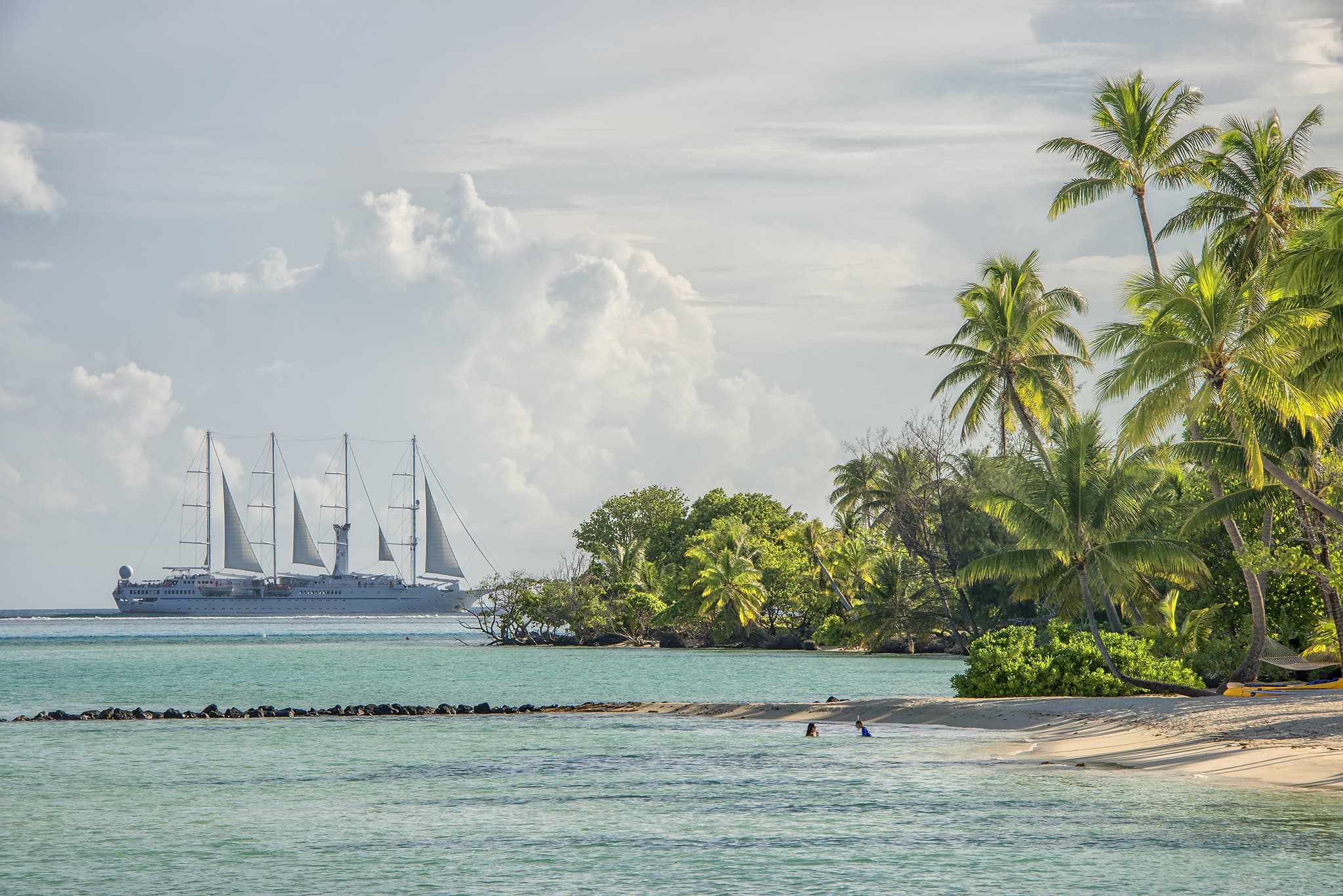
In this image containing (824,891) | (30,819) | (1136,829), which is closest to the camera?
(824,891)

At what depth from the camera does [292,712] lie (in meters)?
33.6

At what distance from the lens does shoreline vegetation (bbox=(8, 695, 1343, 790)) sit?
1991 cm

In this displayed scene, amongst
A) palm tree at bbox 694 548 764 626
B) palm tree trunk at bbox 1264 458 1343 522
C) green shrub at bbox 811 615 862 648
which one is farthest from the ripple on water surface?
palm tree at bbox 694 548 764 626

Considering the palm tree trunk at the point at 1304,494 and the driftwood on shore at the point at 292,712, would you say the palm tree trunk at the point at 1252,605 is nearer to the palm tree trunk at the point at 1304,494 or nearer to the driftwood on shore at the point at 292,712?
the palm tree trunk at the point at 1304,494

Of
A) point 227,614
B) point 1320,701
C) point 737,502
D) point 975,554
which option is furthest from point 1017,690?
point 227,614

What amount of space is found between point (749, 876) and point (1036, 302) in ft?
105

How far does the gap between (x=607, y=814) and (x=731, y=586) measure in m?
54.3

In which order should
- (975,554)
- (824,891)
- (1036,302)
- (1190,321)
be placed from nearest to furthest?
(824,891)
(1190,321)
(1036,302)
(975,554)

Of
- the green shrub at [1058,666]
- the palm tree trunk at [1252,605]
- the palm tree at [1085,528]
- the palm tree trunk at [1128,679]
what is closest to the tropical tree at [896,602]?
the green shrub at [1058,666]

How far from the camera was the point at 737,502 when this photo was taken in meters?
87.9

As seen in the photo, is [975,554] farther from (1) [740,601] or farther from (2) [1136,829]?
(2) [1136,829]

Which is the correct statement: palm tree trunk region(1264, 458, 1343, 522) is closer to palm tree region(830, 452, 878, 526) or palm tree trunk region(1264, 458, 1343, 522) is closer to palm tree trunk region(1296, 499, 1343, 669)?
palm tree trunk region(1296, 499, 1343, 669)

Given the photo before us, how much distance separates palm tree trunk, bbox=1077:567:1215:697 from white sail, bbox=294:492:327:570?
411 ft

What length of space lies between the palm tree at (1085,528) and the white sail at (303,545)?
123 metres
